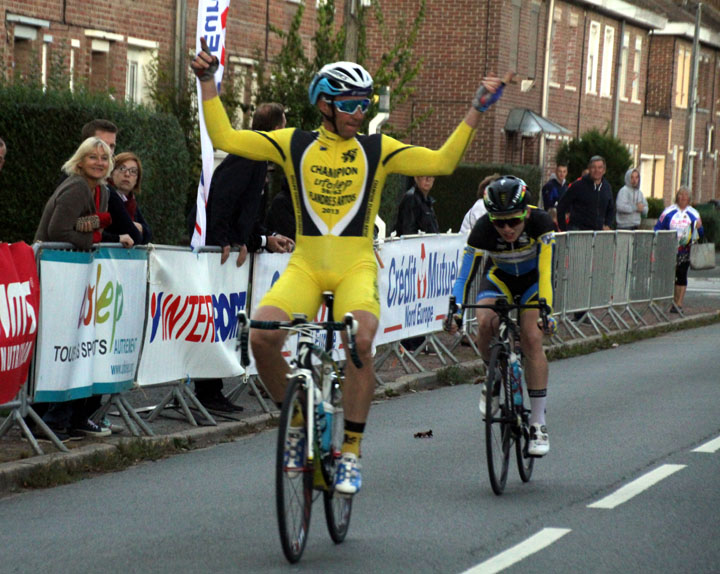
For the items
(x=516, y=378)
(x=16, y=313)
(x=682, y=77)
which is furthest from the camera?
(x=682, y=77)

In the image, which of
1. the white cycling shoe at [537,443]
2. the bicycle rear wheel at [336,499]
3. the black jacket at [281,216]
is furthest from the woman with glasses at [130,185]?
the bicycle rear wheel at [336,499]

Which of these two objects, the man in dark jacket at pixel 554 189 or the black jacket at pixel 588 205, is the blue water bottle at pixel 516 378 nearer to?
the black jacket at pixel 588 205

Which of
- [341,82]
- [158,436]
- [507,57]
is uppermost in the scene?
[507,57]

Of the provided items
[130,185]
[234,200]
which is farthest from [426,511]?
[130,185]

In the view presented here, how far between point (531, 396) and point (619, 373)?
671 cm

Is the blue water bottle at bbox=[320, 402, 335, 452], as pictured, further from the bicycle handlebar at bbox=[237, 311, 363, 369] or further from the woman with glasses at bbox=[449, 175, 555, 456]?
the woman with glasses at bbox=[449, 175, 555, 456]

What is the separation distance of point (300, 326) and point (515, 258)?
2.69 meters

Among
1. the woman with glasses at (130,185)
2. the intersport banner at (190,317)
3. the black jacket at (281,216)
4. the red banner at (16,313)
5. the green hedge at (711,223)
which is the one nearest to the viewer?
the red banner at (16,313)

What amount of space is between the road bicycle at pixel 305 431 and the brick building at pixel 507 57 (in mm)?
11758

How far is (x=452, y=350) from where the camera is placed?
16516mm

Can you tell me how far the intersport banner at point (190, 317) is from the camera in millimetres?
10539

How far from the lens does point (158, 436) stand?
402 inches

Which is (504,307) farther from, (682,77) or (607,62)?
(682,77)

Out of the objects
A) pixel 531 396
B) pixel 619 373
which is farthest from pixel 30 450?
pixel 619 373
